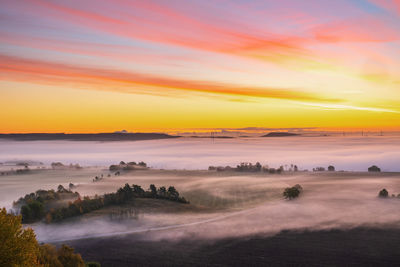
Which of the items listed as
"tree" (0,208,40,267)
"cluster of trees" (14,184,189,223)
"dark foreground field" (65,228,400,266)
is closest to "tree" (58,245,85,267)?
"dark foreground field" (65,228,400,266)

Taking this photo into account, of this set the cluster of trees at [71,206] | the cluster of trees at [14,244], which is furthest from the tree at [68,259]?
the cluster of trees at [71,206]

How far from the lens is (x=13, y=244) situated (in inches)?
1201

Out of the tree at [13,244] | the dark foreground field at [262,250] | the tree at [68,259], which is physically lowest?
the dark foreground field at [262,250]

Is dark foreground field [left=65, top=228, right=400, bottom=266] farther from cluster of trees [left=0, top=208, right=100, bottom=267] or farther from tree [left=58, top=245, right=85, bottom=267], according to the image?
cluster of trees [left=0, top=208, right=100, bottom=267]

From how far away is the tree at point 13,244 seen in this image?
30016 millimetres

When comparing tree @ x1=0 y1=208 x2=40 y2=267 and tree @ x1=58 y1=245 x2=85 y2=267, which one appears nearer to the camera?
tree @ x1=0 y1=208 x2=40 y2=267

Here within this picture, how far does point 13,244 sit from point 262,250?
45781 millimetres

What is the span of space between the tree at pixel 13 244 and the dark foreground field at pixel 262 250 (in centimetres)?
2773

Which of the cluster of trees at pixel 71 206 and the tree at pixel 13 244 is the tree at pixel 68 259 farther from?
the cluster of trees at pixel 71 206

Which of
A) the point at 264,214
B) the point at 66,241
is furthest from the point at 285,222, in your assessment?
the point at 66,241

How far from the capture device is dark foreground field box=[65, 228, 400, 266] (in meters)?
57.8

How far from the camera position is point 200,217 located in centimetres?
9556

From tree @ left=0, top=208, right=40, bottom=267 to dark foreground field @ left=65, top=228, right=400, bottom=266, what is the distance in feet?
91.0

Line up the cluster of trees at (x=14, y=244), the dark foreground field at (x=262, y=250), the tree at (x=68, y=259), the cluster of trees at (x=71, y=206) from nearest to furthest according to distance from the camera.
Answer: the cluster of trees at (x=14, y=244), the tree at (x=68, y=259), the dark foreground field at (x=262, y=250), the cluster of trees at (x=71, y=206)
